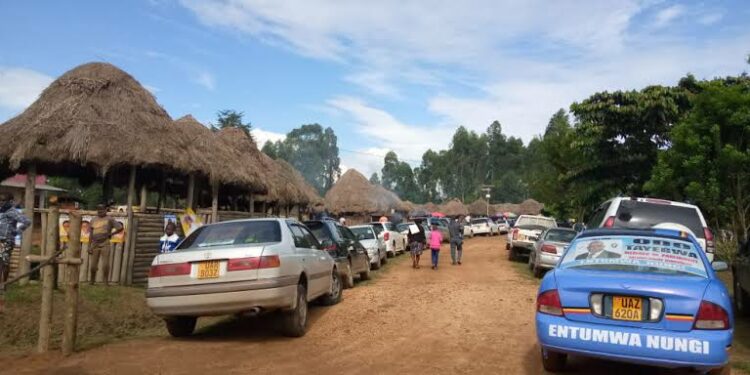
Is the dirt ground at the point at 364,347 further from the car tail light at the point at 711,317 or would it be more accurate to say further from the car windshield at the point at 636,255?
the car tail light at the point at 711,317

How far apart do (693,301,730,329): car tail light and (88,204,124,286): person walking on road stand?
32.4ft

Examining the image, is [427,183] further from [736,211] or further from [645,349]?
[645,349]

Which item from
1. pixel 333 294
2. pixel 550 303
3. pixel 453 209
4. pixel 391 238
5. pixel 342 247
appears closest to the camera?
pixel 550 303

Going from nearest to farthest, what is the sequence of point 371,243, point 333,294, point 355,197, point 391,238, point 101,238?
1. point 333,294
2. point 101,238
3. point 371,243
4. point 391,238
5. point 355,197

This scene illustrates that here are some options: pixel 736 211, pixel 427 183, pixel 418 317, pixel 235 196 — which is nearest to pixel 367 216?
pixel 235 196

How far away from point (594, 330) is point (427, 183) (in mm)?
102174

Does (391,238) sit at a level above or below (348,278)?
above

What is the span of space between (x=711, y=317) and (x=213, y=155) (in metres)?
12.4

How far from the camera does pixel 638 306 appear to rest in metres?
5.22

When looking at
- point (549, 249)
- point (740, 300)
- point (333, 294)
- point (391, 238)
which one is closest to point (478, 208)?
point (391, 238)

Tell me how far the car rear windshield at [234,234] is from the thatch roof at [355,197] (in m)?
30.8

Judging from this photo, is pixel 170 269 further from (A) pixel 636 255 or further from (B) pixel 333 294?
(A) pixel 636 255

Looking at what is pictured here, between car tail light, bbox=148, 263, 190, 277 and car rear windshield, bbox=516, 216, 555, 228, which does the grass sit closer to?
car tail light, bbox=148, 263, 190, 277

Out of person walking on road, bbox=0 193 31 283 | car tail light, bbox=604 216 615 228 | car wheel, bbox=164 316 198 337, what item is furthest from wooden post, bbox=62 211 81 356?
car tail light, bbox=604 216 615 228
